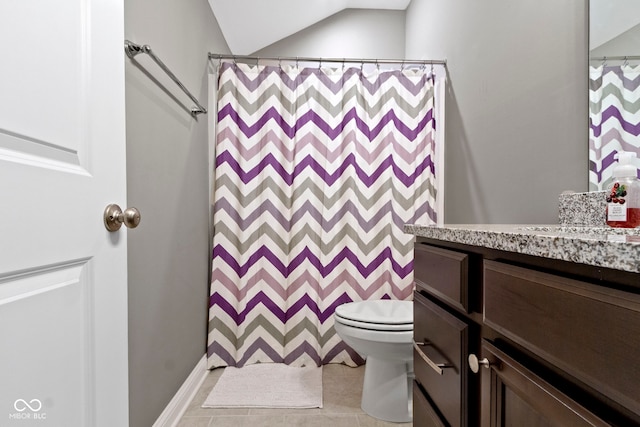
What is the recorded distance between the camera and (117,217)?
0.70m

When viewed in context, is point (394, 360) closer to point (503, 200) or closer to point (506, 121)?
point (503, 200)

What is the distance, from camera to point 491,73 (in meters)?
1.47

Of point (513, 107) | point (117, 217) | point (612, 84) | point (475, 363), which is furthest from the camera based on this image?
point (513, 107)

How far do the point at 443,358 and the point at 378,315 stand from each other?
843 millimetres

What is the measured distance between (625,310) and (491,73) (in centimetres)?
145

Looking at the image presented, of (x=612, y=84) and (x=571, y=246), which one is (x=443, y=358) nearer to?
(x=571, y=246)

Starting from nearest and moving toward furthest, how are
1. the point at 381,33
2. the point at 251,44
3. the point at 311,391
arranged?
the point at 311,391, the point at 251,44, the point at 381,33

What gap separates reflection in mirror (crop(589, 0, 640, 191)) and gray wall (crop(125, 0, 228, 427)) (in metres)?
1.47

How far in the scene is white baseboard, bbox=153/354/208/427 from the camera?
135cm

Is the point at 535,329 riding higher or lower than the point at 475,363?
higher

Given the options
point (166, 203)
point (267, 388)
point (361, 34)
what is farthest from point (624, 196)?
point (361, 34)

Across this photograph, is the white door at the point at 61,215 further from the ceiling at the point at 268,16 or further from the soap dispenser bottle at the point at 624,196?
the ceiling at the point at 268,16

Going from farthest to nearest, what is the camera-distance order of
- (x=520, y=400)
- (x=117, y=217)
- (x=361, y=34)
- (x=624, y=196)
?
1. (x=361, y=34)
2. (x=624, y=196)
3. (x=117, y=217)
4. (x=520, y=400)

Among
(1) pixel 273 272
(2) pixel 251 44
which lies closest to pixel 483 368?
(1) pixel 273 272
